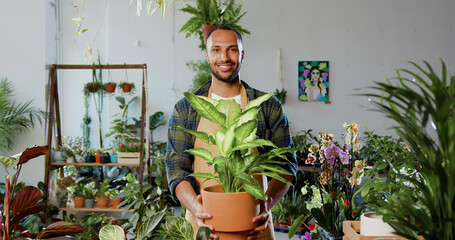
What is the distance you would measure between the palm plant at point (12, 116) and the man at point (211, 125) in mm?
2882

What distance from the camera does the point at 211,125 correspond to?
194cm

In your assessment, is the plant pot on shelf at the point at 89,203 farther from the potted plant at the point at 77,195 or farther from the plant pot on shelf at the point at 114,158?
the plant pot on shelf at the point at 114,158

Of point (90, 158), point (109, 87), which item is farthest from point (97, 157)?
point (109, 87)

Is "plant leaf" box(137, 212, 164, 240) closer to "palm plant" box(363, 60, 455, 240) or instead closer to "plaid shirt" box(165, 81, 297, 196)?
"plaid shirt" box(165, 81, 297, 196)

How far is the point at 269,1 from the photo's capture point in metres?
7.13

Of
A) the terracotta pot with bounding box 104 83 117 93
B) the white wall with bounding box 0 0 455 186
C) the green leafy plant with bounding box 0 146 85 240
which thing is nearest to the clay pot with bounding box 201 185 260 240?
the green leafy plant with bounding box 0 146 85 240

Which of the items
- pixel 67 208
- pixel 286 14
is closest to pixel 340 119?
pixel 286 14

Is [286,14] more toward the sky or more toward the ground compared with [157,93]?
more toward the sky

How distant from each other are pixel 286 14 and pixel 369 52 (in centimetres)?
152

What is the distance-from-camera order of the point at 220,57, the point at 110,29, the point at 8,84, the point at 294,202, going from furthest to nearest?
1. the point at 110,29
2. the point at 294,202
3. the point at 8,84
4. the point at 220,57

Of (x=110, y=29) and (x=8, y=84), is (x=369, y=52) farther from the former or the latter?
(x=8, y=84)

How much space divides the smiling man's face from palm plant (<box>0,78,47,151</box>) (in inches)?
122

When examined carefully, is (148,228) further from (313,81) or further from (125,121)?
(313,81)

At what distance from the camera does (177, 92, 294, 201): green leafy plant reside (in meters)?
1.19
